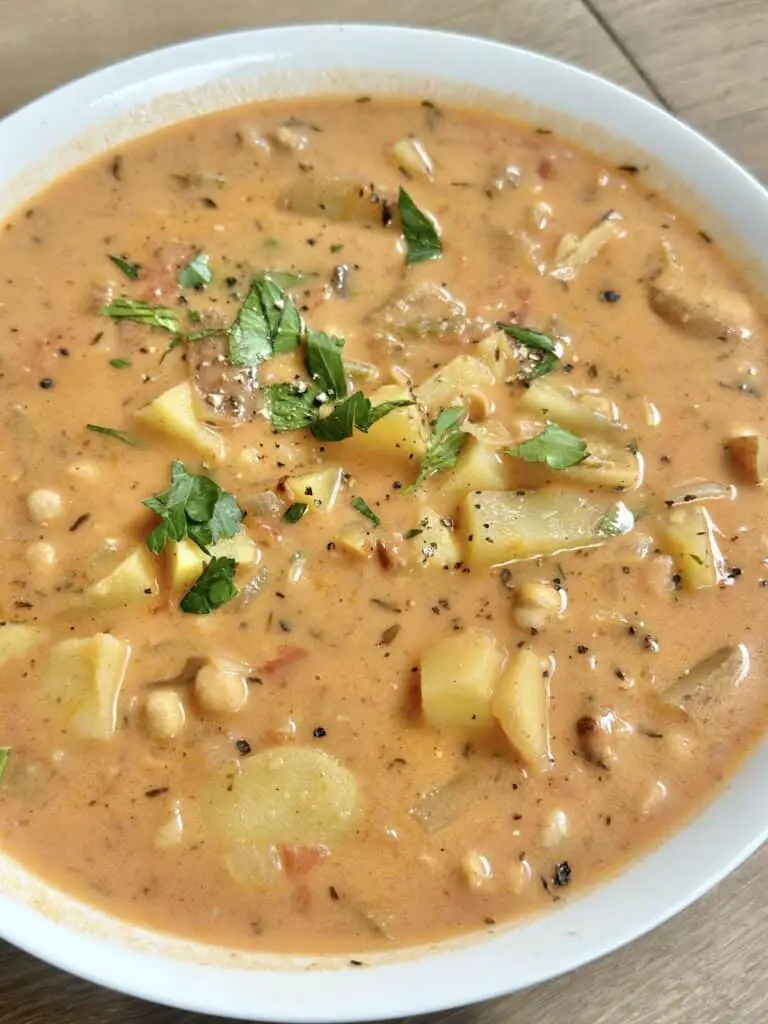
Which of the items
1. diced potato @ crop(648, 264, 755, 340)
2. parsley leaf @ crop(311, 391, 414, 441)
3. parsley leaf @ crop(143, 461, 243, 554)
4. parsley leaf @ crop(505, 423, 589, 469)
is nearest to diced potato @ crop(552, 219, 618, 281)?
diced potato @ crop(648, 264, 755, 340)

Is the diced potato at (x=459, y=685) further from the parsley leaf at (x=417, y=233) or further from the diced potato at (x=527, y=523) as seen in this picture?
the parsley leaf at (x=417, y=233)

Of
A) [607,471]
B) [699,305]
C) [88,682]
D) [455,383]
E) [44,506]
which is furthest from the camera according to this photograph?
[699,305]

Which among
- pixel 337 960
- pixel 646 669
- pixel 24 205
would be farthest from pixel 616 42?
pixel 337 960

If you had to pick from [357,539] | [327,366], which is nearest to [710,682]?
[357,539]

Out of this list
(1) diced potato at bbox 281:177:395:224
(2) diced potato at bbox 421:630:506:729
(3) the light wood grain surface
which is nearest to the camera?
(2) diced potato at bbox 421:630:506:729

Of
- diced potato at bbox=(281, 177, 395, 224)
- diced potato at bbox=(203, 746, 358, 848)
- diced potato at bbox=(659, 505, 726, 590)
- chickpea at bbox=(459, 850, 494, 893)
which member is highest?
diced potato at bbox=(281, 177, 395, 224)

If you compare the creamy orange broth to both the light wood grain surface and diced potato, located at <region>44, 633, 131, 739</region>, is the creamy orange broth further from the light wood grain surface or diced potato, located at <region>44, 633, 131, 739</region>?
the light wood grain surface

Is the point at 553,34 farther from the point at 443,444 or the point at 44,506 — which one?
the point at 44,506
